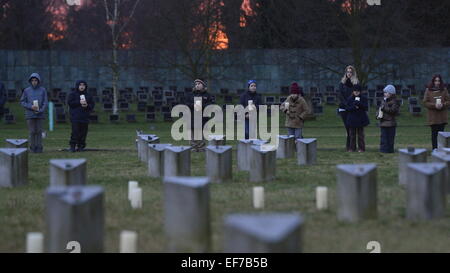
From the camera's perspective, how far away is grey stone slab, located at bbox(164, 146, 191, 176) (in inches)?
675

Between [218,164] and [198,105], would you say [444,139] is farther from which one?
[218,164]

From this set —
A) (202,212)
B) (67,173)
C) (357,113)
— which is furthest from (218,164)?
(357,113)

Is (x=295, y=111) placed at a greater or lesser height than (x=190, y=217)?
greater

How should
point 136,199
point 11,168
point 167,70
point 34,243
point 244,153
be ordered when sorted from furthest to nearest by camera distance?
point 167,70 → point 244,153 → point 11,168 → point 136,199 → point 34,243

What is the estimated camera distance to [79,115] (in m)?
25.7

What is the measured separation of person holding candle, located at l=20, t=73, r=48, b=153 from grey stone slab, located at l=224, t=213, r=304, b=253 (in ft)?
57.0

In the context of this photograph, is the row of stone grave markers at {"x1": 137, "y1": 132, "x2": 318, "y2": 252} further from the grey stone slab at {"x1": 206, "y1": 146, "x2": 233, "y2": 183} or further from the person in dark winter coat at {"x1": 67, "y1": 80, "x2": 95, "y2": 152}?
the person in dark winter coat at {"x1": 67, "y1": 80, "x2": 95, "y2": 152}

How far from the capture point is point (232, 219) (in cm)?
820

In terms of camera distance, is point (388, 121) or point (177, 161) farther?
point (388, 121)

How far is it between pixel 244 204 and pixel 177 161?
349 cm

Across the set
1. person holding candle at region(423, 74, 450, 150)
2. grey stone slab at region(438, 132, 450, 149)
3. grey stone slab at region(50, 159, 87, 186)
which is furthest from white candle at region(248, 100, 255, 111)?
grey stone slab at region(50, 159, 87, 186)

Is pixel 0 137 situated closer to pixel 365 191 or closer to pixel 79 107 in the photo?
pixel 79 107
